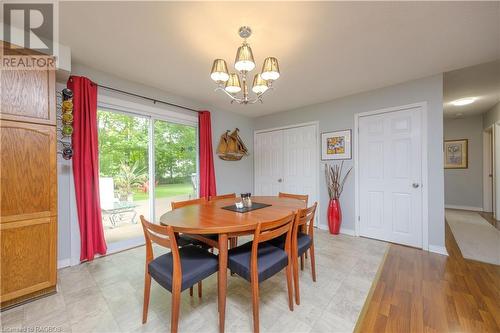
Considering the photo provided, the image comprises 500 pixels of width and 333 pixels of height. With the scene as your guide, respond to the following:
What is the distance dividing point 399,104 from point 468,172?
4037 mm

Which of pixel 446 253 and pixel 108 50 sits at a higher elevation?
pixel 108 50

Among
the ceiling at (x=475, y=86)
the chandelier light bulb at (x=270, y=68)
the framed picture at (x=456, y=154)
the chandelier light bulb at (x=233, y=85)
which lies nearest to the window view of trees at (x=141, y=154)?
the chandelier light bulb at (x=233, y=85)

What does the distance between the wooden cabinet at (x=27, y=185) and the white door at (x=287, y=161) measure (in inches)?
→ 138

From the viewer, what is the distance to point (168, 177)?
3363 mm

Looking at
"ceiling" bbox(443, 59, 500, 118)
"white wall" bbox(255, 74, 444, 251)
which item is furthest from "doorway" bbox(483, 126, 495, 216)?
"white wall" bbox(255, 74, 444, 251)

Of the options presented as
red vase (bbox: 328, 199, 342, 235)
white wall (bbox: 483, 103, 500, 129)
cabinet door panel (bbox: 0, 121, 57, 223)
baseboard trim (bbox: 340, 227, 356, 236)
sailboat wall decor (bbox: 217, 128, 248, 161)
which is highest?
white wall (bbox: 483, 103, 500, 129)

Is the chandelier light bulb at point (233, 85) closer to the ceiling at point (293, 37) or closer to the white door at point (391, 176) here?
the ceiling at point (293, 37)

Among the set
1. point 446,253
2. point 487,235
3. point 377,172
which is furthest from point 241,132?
point 487,235

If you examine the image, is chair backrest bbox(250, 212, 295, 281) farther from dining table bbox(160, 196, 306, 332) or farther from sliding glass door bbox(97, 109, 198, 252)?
sliding glass door bbox(97, 109, 198, 252)

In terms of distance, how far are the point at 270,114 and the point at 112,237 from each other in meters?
3.64

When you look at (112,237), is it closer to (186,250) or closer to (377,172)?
(186,250)

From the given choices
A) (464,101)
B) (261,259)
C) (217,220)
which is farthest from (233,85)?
(464,101)

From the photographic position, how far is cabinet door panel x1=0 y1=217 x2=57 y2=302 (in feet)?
5.39

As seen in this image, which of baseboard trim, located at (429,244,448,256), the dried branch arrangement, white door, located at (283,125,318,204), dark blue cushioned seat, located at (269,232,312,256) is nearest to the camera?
dark blue cushioned seat, located at (269,232,312,256)
